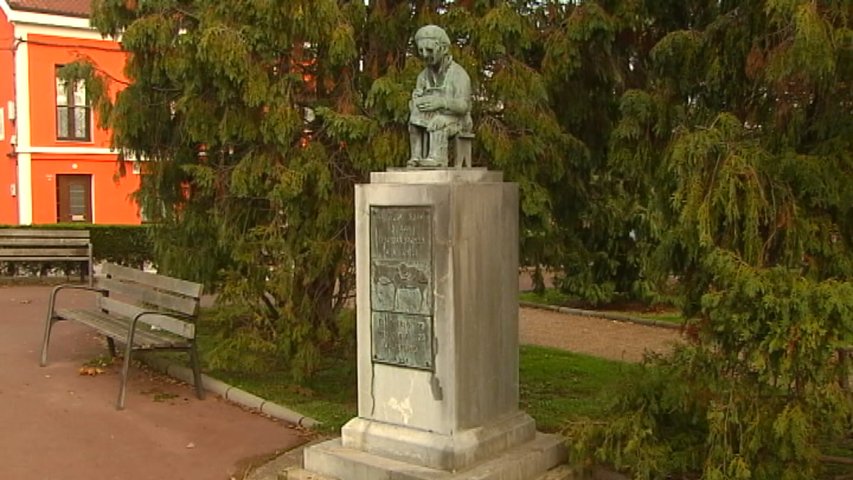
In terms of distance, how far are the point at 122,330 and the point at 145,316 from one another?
0.31 meters

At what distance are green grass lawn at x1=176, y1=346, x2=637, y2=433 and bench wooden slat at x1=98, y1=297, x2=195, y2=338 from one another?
0.88m

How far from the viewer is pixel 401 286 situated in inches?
214

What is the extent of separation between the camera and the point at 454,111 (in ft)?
18.2

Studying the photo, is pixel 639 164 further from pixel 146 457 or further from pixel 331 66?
pixel 146 457

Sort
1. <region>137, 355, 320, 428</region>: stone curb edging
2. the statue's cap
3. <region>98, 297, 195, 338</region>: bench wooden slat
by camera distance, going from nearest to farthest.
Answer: the statue's cap
<region>137, 355, 320, 428</region>: stone curb edging
<region>98, 297, 195, 338</region>: bench wooden slat

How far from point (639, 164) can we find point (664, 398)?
1.92 metres


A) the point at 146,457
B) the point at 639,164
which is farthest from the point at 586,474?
the point at 146,457

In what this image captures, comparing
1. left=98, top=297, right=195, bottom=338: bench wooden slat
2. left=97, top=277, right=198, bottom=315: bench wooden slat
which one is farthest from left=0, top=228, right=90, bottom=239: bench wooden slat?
left=98, top=297, right=195, bottom=338: bench wooden slat

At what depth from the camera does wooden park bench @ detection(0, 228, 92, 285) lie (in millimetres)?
16156

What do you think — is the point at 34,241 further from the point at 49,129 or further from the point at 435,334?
the point at 435,334

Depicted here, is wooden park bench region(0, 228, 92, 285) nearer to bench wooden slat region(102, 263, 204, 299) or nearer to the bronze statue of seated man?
bench wooden slat region(102, 263, 204, 299)

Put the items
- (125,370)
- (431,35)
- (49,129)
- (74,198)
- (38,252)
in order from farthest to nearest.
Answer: (74,198)
(49,129)
(38,252)
(125,370)
(431,35)

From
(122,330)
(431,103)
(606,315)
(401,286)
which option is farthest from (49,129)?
(401,286)

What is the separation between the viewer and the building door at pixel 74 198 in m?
25.8
